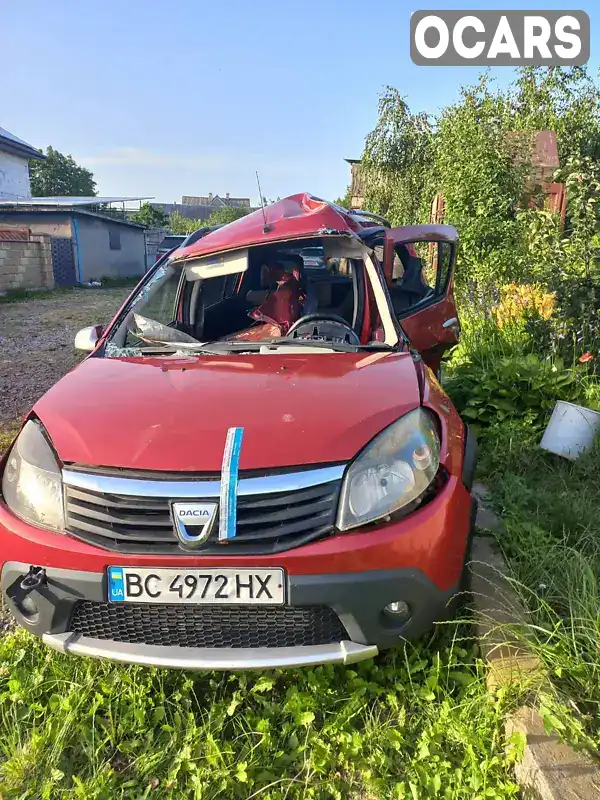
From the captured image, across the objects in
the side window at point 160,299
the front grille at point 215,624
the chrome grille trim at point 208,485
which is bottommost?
the front grille at point 215,624

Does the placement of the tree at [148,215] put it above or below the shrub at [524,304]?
above

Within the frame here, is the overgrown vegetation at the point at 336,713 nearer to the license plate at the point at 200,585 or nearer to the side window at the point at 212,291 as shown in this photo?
the license plate at the point at 200,585

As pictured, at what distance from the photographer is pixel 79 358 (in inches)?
315

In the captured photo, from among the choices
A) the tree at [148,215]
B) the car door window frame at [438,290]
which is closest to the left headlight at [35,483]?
the car door window frame at [438,290]

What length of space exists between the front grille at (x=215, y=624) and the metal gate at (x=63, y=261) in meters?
18.2

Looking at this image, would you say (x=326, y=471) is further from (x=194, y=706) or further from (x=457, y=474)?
(x=194, y=706)

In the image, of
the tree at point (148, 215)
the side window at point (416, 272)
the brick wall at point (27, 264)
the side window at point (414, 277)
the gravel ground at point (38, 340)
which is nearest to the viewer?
the side window at point (414, 277)

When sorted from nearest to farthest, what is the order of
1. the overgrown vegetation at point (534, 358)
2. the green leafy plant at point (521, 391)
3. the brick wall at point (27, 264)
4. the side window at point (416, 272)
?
the overgrown vegetation at point (534, 358) → the green leafy plant at point (521, 391) → the side window at point (416, 272) → the brick wall at point (27, 264)

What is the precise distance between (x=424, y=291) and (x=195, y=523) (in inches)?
134

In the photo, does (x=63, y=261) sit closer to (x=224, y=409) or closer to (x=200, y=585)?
(x=224, y=409)

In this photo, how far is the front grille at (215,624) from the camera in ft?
5.98

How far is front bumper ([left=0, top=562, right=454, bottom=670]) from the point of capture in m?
1.76

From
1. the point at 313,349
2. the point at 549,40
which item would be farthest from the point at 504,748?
the point at 549,40

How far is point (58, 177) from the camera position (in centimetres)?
5662
